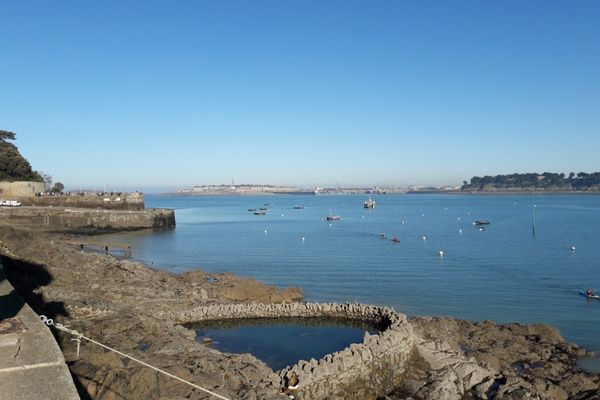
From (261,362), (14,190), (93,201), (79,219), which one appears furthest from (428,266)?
(14,190)

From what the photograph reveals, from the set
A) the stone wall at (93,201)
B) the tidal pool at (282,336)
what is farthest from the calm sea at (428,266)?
the stone wall at (93,201)

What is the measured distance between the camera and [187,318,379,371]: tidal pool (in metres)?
16.6

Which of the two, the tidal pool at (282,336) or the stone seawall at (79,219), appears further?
the stone seawall at (79,219)

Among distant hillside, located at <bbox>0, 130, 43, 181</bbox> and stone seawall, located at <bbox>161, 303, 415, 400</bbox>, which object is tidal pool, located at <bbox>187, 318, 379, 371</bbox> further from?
distant hillside, located at <bbox>0, 130, 43, 181</bbox>

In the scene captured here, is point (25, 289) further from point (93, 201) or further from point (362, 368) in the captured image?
point (93, 201)

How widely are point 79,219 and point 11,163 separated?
697 inches

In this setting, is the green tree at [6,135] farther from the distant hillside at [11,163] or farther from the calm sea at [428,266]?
the calm sea at [428,266]

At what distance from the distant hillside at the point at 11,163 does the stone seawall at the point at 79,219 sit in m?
13.2

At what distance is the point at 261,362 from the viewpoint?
516 inches

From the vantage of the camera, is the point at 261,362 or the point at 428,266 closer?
the point at 261,362

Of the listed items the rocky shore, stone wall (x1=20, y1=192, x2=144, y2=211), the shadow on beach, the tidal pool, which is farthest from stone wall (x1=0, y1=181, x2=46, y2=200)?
the tidal pool

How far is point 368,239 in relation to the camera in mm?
55969

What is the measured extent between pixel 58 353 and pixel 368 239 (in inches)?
1941

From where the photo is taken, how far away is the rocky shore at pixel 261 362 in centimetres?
1106
